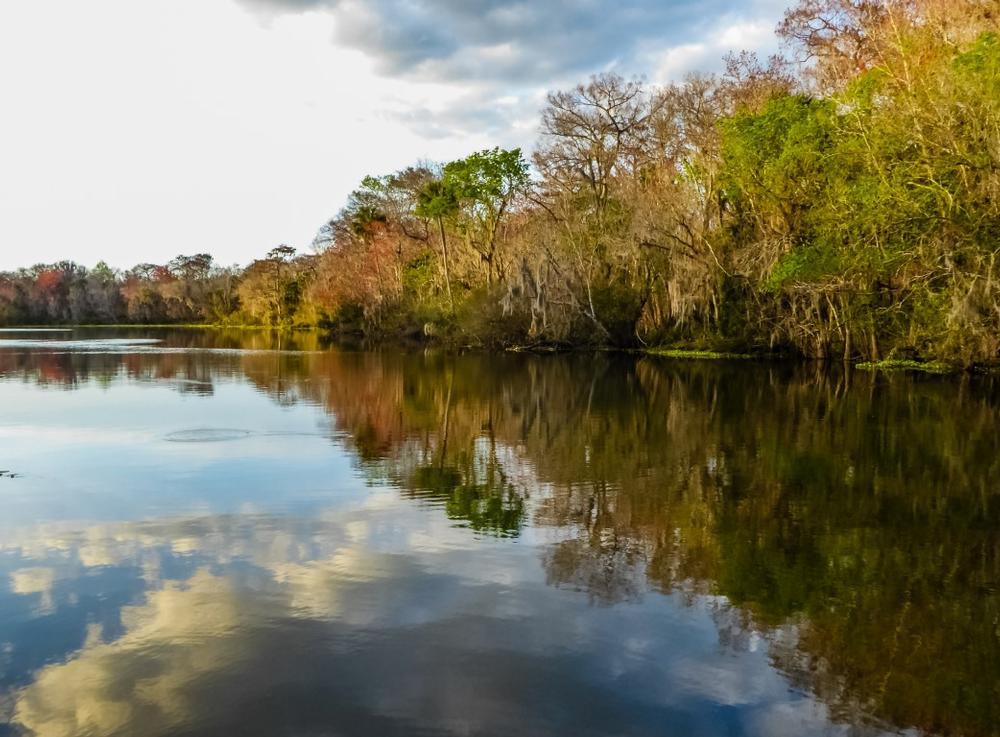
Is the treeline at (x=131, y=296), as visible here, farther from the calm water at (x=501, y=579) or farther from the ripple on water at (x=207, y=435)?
the calm water at (x=501, y=579)

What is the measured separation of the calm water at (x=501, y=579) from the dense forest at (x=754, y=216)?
30.0 ft

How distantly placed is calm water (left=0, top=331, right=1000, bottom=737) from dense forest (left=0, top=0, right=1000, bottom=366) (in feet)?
30.0

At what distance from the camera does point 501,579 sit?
279 inches

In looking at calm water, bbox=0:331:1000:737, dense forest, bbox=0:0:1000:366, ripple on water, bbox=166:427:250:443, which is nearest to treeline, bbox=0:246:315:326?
dense forest, bbox=0:0:1000:366

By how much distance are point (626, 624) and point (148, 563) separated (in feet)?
14.9

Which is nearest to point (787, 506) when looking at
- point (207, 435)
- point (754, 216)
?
point (207, 435)

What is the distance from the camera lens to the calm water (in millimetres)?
4855

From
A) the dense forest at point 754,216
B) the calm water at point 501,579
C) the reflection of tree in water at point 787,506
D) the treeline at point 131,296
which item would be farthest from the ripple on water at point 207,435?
the treeline at point 131,296

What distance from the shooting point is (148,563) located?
24.5 ft

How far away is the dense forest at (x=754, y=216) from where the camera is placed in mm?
21453

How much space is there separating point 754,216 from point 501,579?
28.3 meters

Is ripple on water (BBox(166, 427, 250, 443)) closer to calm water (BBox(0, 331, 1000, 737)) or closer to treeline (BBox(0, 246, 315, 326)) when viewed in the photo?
calm water (BBox(0, 331, 1000, 737))

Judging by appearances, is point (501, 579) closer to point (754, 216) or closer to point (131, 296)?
point (754, 216)

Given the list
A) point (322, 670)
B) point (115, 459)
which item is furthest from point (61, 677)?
point (115, 459)
